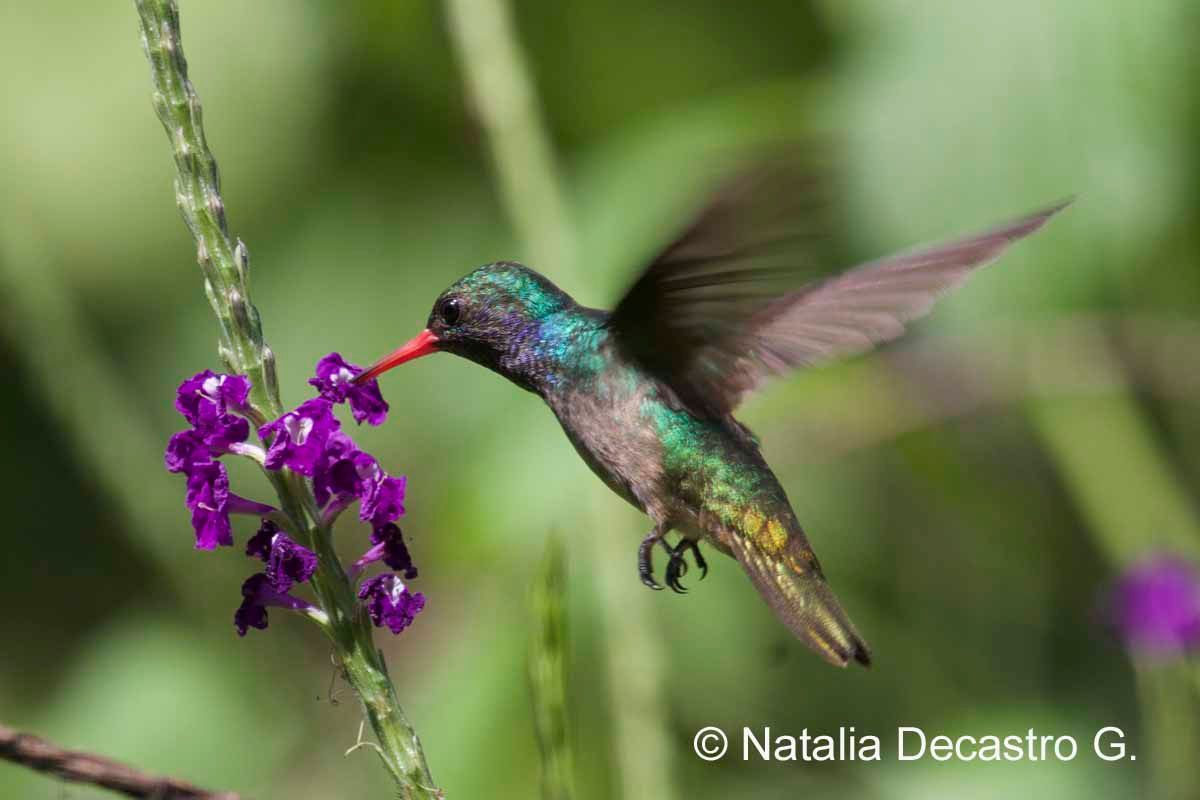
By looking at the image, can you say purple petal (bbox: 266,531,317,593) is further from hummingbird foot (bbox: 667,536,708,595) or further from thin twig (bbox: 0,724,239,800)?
hummingbird foot (bbox: 667,536,708,595)

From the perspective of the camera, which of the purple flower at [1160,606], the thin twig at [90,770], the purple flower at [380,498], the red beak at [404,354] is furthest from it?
the purple flower at [1160,606]

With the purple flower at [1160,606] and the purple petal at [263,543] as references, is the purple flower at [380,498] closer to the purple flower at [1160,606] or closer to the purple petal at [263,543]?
the purple petal at [263,543]

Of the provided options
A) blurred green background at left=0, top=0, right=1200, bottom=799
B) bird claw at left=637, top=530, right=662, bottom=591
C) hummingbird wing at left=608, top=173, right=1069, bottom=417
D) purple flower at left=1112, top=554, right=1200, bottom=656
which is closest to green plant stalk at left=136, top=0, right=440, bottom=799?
hummingbird wing at left=608, top=173, right=1069, bottom=417

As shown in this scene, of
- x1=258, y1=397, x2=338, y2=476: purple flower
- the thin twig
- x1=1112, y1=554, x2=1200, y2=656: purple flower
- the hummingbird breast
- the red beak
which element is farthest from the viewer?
x1=1112, y1=554, x2=1200, y2=656: purple flower

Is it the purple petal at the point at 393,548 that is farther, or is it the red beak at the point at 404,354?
the red beak at the point at 404,354

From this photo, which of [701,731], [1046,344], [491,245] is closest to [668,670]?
[701,731]

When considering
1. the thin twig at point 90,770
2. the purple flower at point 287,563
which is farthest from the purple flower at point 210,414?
the thin twig at point 90,770

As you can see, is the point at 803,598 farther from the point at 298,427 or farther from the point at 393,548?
the point at 298,427

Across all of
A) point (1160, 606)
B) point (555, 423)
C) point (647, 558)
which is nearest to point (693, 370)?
point (647, 558)
